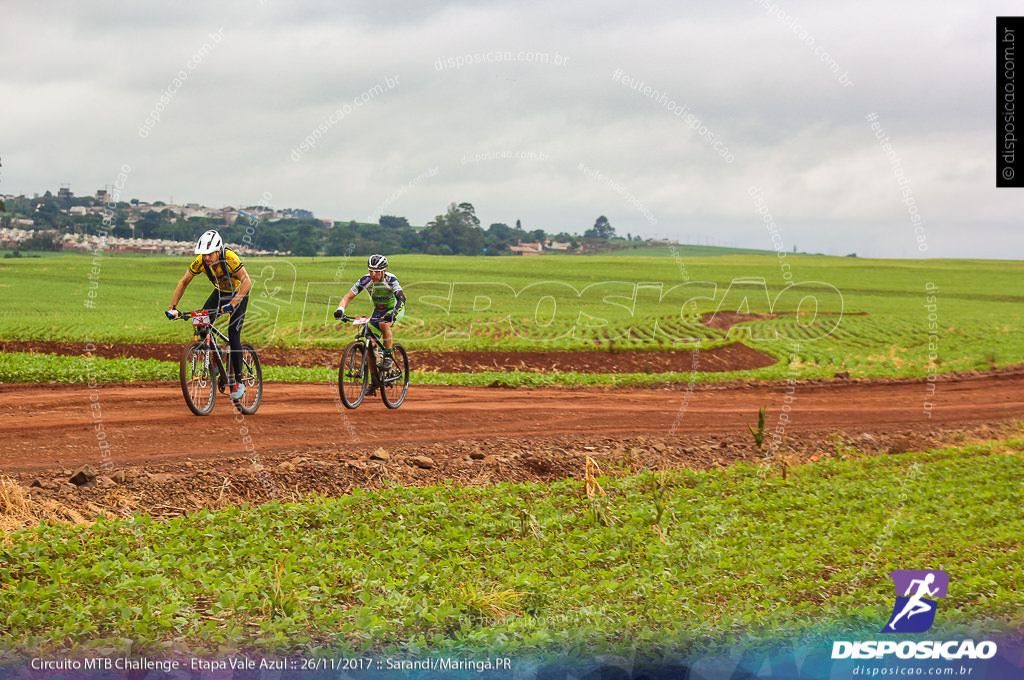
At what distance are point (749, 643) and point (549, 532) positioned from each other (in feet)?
11.6

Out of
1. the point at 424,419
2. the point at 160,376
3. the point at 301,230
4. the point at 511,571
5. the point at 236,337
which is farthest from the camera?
the point at 301,230

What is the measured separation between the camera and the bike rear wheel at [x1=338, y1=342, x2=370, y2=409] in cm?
1422

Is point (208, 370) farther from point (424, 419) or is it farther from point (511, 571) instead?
point (511, 571)

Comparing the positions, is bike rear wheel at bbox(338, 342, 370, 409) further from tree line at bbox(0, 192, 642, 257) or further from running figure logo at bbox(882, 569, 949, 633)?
tree line at bbox(0, 192, 642, 257)

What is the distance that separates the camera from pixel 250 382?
13.7m

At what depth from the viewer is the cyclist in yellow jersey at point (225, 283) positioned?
12.0m

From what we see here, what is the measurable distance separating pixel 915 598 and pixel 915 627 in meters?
0.61

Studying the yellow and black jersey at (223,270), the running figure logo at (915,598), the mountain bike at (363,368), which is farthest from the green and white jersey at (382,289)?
the running figure logo at (915,598)

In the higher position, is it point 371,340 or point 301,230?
point 301,230

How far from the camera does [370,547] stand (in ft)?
28.0

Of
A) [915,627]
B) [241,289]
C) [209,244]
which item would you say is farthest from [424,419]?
[915,627]

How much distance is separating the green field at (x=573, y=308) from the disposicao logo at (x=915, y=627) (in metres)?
18.7

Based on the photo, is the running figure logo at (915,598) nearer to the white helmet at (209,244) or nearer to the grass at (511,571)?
the grass at (511,571)

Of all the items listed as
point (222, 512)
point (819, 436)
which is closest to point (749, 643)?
point (222, 512)
